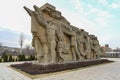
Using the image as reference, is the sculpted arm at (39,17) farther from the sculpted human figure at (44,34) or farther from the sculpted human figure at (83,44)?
the sculpted human figure at (83,44)

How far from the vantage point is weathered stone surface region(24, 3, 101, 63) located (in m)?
9.60

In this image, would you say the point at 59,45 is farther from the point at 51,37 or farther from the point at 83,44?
the point at 83,44

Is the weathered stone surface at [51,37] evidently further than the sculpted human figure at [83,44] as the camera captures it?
No

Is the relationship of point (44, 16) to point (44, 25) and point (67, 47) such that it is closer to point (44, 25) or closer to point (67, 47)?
point (44, 25)

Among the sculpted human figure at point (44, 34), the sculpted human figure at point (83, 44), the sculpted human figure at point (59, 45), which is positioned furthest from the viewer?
the sculpted human figure at point (83, 44)

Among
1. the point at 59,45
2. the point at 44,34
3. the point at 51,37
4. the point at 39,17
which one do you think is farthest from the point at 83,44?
the point at 39,17

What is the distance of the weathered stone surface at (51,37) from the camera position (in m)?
9.60

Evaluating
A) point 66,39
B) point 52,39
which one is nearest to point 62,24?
point 66,39

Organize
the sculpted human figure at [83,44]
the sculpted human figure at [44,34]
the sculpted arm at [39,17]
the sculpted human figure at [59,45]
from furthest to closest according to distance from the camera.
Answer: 1. the sculpted human figure at [83,44]
2. the sculpted human figure at [59,45]
3. the sculpted human figure at [44,34]
4. the sculpted arm at [39,17]

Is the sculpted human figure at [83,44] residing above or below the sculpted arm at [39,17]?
below

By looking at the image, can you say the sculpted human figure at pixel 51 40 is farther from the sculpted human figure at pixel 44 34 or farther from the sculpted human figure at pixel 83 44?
the sculpted human figure at pixel 83 44

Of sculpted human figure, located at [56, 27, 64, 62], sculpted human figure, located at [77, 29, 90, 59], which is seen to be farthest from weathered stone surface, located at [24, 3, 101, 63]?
sculpted human figure, located at [77, 29, 90, 59]

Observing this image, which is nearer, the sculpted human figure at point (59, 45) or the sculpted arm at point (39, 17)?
the sculpted arm at point (39, 17)

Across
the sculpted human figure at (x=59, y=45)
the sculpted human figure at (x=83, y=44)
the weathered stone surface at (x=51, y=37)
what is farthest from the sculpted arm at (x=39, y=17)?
the sculpted human figure at (x=83, y=44)
